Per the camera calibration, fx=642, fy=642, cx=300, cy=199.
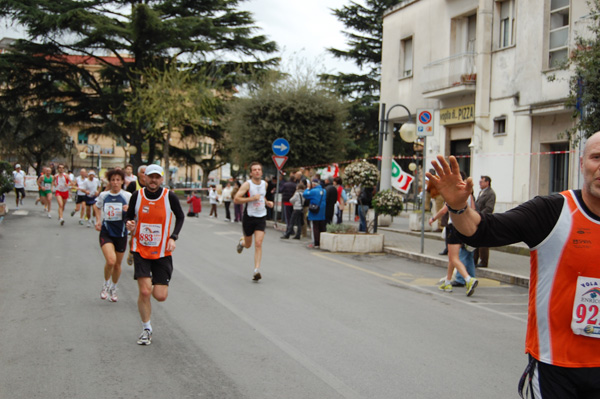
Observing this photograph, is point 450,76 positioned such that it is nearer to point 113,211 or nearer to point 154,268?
point 113,211

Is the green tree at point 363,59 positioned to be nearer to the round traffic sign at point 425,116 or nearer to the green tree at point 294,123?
the green tree at point 294,123

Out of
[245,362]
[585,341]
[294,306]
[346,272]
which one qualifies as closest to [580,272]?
[585,341]

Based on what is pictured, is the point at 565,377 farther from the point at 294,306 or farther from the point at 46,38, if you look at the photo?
the point at 46,38

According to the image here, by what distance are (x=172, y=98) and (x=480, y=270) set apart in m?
30.6

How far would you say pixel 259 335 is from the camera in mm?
6773

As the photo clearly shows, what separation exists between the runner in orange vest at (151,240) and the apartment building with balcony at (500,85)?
41.0ft

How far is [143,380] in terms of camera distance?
5164mm

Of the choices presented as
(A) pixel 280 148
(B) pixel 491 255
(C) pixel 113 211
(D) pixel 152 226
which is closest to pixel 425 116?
(B) pixel 491 255

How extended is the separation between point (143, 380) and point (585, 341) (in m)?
3.56

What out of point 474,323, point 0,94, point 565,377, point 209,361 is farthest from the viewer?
point 0,94

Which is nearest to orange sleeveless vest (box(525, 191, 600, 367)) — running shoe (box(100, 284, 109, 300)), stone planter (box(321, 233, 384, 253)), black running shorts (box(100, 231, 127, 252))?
black running shorts (box(100, 231, 127, 252))

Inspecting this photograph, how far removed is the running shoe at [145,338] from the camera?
247 inches

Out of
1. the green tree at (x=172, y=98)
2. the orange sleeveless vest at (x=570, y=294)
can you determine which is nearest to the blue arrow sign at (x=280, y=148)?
the orange sleeveless vest at (x=570, y=294)

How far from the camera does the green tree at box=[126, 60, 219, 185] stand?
131 feet
